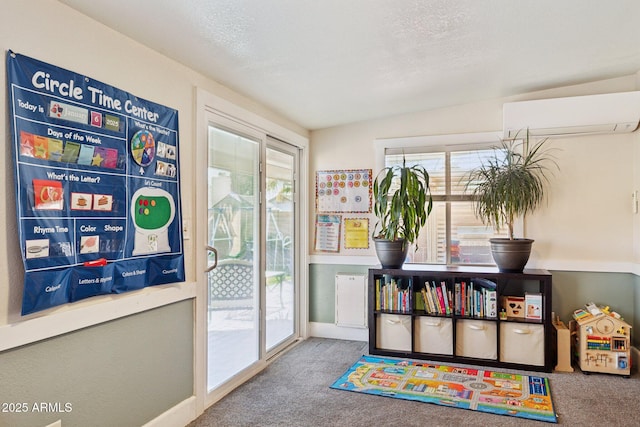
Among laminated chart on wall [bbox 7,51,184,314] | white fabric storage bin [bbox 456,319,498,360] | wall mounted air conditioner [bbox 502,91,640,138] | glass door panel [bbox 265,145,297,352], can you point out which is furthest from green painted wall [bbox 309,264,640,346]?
laminated chart on wall [bbox 7,51,184,314]

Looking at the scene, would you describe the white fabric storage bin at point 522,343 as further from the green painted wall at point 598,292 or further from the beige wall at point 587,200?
the beige wall at point 587,200

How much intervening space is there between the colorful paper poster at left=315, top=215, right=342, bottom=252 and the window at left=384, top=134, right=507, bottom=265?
0.77m

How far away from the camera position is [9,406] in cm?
159

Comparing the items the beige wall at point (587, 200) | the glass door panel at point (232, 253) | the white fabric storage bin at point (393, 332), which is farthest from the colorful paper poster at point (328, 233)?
the beige wall at point (587, 200)

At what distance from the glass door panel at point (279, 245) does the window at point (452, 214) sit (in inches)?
47.8

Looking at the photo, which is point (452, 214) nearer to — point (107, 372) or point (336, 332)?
point (336, 332)

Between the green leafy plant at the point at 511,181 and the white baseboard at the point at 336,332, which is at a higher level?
the green leafy plant at the point at 511,181

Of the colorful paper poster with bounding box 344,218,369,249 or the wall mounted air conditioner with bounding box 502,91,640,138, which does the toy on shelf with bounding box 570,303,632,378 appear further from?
the colorful paper poster with bounding box 344,218,369,249

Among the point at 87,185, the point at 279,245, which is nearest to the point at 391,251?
the point at 279,245

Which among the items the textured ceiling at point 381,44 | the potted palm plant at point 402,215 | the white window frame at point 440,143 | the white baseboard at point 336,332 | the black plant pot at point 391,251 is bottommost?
the white baseboard at point 336,332

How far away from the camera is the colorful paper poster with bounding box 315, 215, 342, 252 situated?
4418 millimetres

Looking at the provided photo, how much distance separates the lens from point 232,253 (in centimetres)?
316

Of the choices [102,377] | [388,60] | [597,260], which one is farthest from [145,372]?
[597,260]

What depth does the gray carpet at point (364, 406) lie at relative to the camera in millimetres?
2557
